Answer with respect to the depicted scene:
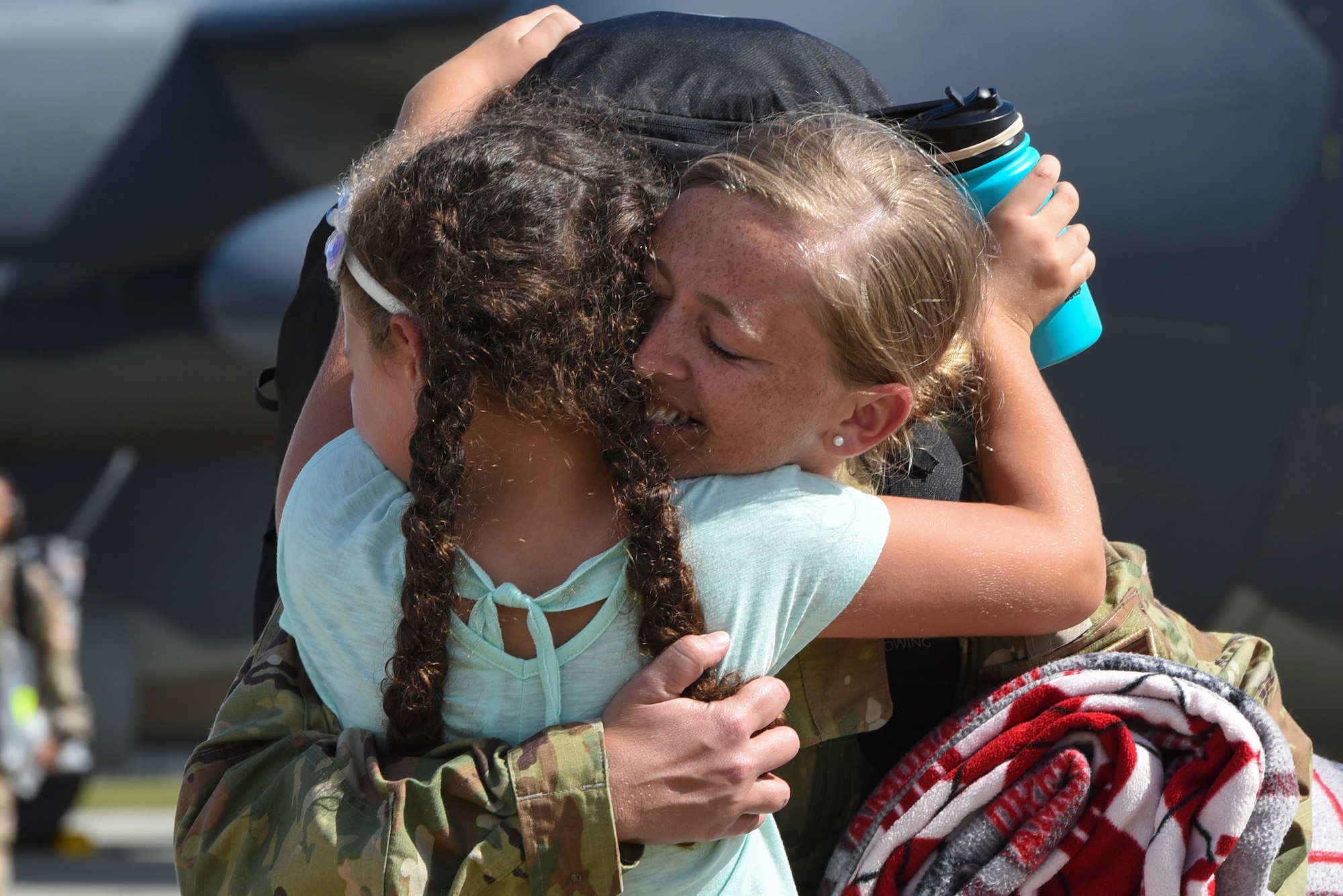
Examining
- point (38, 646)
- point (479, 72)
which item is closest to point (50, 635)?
point (38, 646)

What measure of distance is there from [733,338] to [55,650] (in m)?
6.37

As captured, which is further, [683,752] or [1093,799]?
[1093,799]

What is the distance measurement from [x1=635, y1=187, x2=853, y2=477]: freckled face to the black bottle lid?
35cm

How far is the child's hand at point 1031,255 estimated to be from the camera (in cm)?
144

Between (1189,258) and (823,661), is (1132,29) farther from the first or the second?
(823,661)

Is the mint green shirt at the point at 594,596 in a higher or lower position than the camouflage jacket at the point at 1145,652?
higher

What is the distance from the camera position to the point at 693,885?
1.28 m

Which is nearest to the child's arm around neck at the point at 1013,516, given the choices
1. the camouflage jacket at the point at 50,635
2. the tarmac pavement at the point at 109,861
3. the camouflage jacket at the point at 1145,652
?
the camouflage jacket at the point at 1145,652

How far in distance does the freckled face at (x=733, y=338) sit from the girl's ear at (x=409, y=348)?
0.68 feet

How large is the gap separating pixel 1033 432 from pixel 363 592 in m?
0.75

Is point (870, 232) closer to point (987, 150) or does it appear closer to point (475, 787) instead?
point (987, 150)

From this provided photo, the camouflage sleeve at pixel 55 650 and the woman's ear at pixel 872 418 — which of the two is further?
the camouflage sleeve at pixel 55 650

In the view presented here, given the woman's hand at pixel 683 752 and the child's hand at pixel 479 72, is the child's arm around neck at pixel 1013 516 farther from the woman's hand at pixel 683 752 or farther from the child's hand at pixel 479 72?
the child's hand at pixel 479 72

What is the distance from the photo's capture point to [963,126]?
4.73ft
